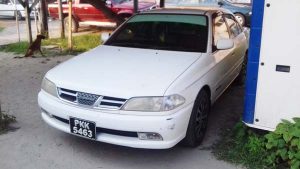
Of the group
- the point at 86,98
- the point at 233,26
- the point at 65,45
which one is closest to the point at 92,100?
the point at 86,98

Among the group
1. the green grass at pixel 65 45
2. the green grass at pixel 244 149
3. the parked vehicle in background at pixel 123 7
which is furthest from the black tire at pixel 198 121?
the parked vehicle in background at pixel 123 7

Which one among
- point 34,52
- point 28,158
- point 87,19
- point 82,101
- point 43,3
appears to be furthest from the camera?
point 87,19

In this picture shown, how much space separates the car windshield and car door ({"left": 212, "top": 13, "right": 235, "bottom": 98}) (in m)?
0.22

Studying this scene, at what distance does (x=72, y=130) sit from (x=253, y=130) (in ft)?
6.46

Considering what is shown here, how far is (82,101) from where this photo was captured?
3.60 m

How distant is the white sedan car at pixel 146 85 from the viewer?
3420 mm

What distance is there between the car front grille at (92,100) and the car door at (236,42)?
262cm

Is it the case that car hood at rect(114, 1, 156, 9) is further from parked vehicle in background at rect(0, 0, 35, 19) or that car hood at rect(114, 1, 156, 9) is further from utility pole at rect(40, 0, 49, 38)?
parked vehicle in background at rect(0, 0, 35, 19)

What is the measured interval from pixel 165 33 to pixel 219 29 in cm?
85

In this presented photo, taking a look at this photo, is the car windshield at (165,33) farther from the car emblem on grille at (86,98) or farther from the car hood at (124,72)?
the car emblem on grille at (86,98)

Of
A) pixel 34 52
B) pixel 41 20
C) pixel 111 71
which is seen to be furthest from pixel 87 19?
pixel 111 71

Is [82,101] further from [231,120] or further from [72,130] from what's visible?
[231,120]

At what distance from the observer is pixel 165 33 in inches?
189

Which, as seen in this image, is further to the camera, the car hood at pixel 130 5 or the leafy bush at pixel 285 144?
the car hood at pixel 130 5
